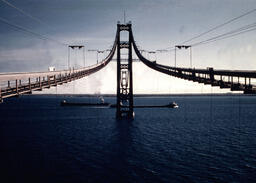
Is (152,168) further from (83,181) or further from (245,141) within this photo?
(245,141)

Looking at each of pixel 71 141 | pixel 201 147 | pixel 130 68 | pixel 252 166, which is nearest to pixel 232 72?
pixel 252 166

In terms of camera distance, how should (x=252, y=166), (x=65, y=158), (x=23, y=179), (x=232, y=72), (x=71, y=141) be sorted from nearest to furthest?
1. (x=232, y=72)
2. (x=23, y=179)
3. (x=252, y=166)
4. (x=65, y=158)
5. (x=71, y=141)

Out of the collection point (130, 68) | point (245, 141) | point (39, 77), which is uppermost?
point (130, 68)

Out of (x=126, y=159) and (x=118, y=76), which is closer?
(x=126, y=159)

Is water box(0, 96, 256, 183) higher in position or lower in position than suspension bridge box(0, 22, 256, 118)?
lower

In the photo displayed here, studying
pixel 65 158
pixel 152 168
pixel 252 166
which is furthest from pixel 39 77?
pixel 252 166

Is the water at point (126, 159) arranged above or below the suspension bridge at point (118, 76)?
below

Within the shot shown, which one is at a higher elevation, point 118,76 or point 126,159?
point 118,76

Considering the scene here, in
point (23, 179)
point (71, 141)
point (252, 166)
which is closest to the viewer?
point (23, 179)

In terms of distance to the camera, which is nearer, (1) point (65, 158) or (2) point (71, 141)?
(1) point (65, 158)

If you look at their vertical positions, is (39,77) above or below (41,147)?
above
